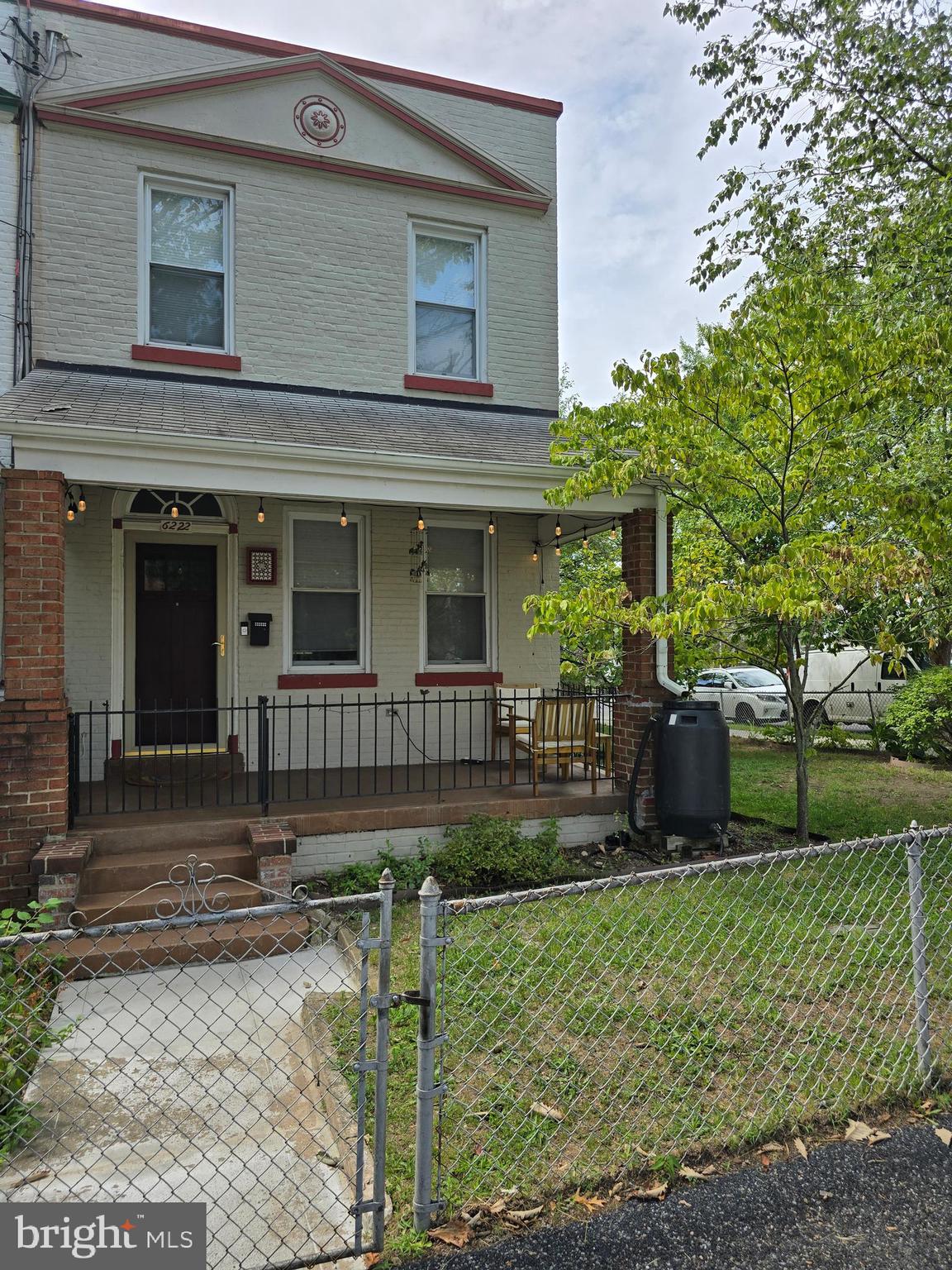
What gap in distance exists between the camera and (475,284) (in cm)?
919

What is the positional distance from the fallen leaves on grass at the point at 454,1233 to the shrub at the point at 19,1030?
4.99 feet

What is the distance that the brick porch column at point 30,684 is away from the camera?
5.52 m

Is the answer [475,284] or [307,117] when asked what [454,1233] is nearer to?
[475,284]

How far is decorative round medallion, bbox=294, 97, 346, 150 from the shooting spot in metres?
8.44

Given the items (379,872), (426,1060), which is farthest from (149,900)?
(426,1060)

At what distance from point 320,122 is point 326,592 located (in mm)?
5017

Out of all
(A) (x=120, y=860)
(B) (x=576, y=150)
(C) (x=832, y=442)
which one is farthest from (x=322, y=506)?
(B) (x=576, y=150)

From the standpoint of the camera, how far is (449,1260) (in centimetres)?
252

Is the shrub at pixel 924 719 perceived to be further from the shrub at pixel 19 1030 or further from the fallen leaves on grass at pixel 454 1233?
the shrub at pixel 19 1030

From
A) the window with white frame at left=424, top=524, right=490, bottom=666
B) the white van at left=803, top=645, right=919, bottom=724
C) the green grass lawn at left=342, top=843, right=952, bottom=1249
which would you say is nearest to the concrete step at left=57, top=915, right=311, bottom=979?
the green grass lawn at left=342, top=843, right=952, bottom=1249

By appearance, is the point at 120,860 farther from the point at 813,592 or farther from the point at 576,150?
the point at 576,150

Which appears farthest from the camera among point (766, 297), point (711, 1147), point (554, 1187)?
point (766, 297)

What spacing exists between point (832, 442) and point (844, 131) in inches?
157

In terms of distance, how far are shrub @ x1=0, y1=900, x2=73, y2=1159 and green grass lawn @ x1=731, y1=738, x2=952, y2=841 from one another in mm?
6827
